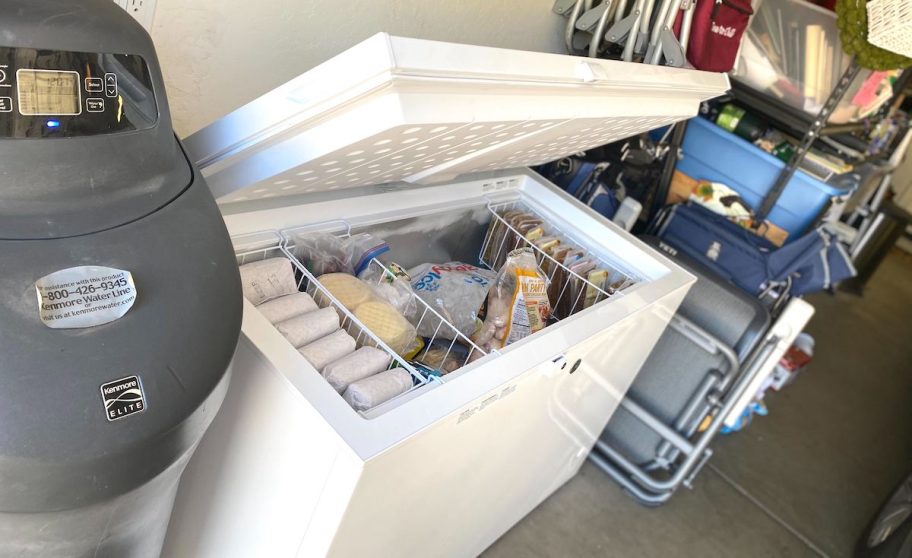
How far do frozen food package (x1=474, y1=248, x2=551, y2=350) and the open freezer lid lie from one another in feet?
1.05

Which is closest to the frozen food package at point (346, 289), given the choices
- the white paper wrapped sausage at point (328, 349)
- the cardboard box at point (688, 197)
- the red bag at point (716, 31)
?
the white paper wrapped sausage at point (328, 349)

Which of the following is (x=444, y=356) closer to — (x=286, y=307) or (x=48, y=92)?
(x=286, y=307)

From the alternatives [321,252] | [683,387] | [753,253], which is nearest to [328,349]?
[321,252]

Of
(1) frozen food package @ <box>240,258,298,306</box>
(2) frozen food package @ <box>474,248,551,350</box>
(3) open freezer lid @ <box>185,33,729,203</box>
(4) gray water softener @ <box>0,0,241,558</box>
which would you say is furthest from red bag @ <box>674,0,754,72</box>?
(4) gray water softener @ <box>0,0,241,558</box>

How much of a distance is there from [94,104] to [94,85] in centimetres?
2

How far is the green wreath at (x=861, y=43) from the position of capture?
2096mm

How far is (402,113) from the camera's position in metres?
0.85

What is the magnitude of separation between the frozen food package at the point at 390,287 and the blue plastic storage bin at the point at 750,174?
4.97ft

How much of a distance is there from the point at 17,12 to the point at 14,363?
31 cm

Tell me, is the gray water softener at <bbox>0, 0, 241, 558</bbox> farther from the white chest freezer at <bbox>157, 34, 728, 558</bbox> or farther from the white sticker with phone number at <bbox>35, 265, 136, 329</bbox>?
the white chest freezer at <bbox>157, 34, 728, 558</bbox>

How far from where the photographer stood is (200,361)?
26.9 inches

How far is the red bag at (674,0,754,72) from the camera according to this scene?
6.25ft

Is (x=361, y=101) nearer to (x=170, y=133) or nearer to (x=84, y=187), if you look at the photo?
(x=170, y=133)

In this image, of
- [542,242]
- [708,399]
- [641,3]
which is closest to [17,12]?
[542,242]
